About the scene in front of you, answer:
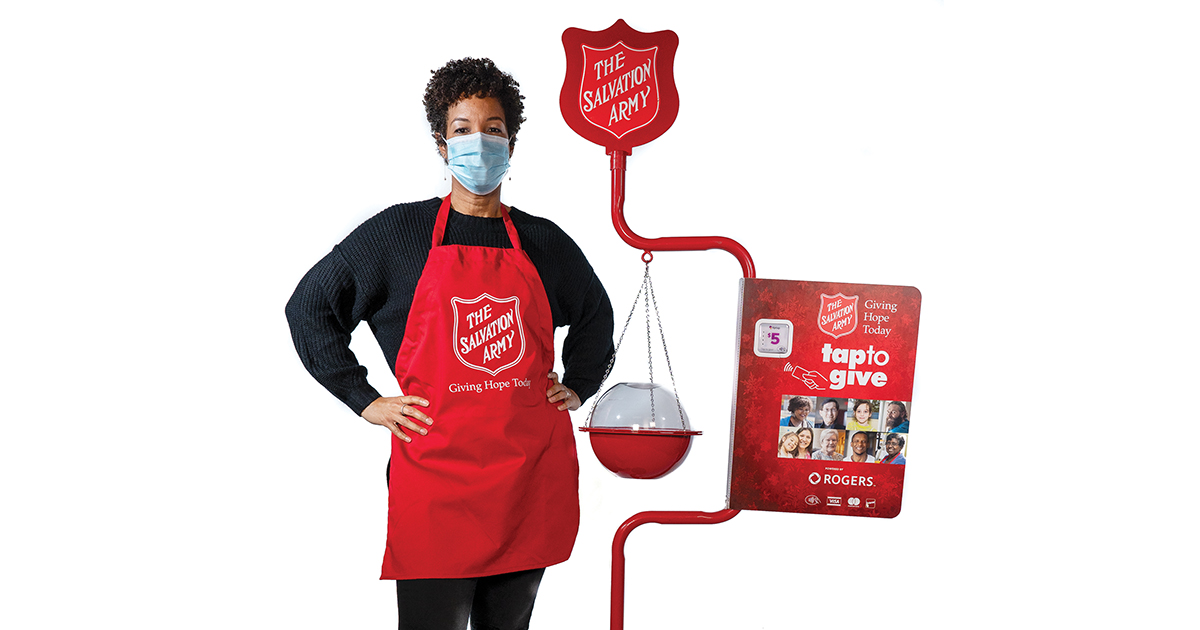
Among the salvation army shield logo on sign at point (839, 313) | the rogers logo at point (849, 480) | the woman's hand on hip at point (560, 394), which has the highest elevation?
the salvation army shield logo on sign at point (839, 313)

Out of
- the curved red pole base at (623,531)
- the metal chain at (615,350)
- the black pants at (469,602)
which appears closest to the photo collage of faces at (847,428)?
the curved red pole base at (623,531)

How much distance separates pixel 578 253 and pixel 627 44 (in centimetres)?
48

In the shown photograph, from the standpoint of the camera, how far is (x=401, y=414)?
1484 mm

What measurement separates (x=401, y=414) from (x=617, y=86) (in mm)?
848

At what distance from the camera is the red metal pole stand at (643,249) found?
1.60 meters

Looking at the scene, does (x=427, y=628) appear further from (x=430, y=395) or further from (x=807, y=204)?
(x=807, y=204)

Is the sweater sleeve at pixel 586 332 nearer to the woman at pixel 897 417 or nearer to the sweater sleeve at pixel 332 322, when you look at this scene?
the sweater sleeve at pixel 332 322

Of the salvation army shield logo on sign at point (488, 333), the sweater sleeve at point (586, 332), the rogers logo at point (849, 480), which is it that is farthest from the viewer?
the sweater sleeve at point (586, 332)

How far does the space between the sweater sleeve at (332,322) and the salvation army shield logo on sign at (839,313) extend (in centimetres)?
94

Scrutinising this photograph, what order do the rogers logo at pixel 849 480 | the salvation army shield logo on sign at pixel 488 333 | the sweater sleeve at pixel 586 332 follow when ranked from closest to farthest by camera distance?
1. the salvation army shield logo on sign at pixel 488 333
2. the rogers logo at pixel 849 480
3. the sweater sleeve at pixel 586 332

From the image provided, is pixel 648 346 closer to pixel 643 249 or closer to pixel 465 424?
pixel 643 249

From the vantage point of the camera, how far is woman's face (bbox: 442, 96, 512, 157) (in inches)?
59.4

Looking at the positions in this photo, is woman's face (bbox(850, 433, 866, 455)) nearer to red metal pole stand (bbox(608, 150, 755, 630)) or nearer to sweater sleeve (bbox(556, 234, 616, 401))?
red metal pole stand (bbox(608, 150, 755, 630))

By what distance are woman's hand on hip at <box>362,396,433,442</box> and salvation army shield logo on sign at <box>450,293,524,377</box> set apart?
137 millimetres
